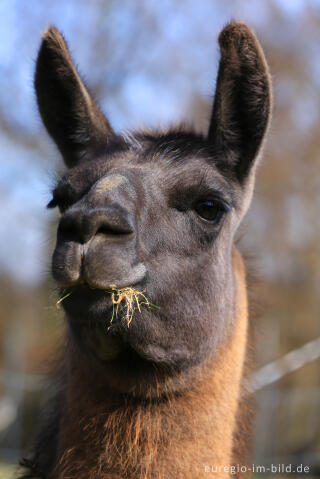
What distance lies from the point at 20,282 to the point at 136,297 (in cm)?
2681

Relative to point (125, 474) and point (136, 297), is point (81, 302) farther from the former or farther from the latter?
point (125, 474)

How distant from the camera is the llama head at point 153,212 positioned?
8.46ft

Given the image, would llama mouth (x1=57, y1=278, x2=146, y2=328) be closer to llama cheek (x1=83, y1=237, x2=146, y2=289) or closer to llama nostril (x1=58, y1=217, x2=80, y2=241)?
llama cheek (x1=83, y1=237, x2=146, y2=289)

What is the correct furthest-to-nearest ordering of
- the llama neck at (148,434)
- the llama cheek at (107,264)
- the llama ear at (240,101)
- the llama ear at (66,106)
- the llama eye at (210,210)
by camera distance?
the llama ear at (66,106) → the llama ear at (240,101) → the llama eye at (210,210) → the llama neck at (148,434) → the llama cheek at (107,264)

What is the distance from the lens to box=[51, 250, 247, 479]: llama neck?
10.2 feet

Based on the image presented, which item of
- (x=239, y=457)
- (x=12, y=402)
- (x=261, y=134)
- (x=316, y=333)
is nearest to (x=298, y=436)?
(x=316, y=333)

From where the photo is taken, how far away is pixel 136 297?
2.68 meters

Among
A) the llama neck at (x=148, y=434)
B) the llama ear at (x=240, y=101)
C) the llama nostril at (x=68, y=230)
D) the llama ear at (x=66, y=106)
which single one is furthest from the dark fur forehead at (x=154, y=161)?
the llama neck at (x=148, y=434)

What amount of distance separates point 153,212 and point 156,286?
42 centimetres

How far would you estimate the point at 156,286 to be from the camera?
2869 millimetres

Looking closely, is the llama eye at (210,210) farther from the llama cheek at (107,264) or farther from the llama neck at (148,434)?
the llama neck at (148,434)

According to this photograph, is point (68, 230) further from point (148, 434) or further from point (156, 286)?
point (148, 434)

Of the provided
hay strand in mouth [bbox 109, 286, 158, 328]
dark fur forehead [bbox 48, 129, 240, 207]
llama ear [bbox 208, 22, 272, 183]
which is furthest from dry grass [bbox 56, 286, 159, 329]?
llama ear [bbox 208, 22, 272, 183]

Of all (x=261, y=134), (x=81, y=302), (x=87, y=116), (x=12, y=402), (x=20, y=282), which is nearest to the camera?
(x=81, y=302)
